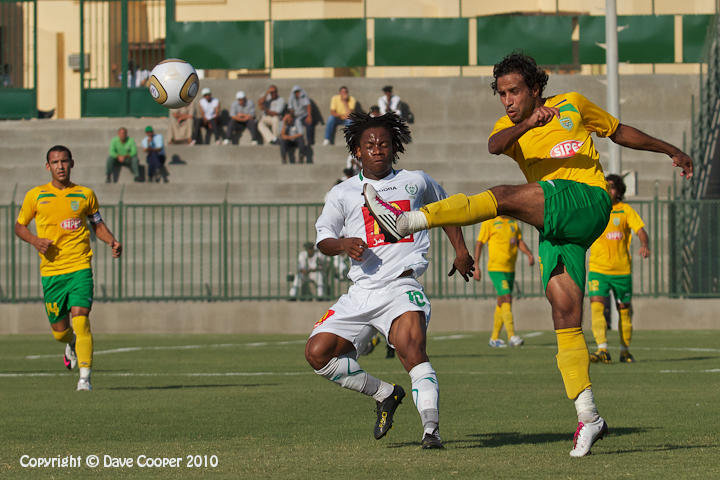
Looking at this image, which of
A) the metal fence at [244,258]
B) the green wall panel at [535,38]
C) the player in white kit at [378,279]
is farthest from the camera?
the green wall panel at [535,38]

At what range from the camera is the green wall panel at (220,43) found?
34.8 m

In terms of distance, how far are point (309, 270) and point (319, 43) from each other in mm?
10150

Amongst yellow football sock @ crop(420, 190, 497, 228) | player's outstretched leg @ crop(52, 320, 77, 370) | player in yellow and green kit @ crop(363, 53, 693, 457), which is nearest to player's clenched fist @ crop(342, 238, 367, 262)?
player in yellow and green kit @ crop(363, 53, 693, 457)

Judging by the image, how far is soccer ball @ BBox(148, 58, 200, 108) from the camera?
12148mm

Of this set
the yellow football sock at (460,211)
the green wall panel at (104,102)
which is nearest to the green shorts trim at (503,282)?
the yellow football sock at (460,211)

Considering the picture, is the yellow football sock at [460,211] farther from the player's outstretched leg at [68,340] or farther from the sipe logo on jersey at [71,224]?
the player's outstretched leg at [68,340]

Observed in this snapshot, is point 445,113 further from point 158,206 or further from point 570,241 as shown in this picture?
point 570,241

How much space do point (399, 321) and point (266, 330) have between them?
18.0 m

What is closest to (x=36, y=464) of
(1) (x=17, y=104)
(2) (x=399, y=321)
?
(2) (x=399, y=321)

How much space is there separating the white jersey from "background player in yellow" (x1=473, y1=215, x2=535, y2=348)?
1111cm

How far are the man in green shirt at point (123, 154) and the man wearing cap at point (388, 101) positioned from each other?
5816mm

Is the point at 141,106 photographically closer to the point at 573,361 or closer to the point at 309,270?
the point at 309,270

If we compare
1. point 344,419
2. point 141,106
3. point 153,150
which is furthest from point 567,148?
point 141,106

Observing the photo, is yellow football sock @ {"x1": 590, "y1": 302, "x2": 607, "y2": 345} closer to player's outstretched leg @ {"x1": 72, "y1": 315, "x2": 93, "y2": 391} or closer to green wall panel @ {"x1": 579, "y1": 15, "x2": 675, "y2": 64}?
player's outstretched leg @ {"x1": 72, "y1": 315, "x2": 93, "y2": 391}
